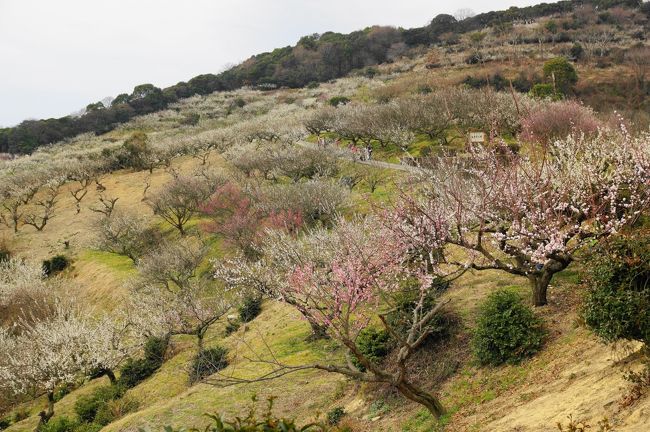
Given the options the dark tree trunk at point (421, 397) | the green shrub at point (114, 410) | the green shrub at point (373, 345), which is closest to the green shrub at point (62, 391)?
the green shrub at point (114, 410)

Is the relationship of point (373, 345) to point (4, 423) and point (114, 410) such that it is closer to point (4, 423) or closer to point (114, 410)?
point (114, 410)

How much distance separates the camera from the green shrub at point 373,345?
14406 millimetres

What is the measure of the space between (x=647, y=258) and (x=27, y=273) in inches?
1559

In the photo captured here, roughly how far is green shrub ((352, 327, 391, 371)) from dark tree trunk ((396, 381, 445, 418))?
4371 mm

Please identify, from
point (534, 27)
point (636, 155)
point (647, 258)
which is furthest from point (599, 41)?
point (647, 258)

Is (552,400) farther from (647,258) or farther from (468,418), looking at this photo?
(647,258)

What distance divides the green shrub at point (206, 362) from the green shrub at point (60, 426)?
16.2 feet

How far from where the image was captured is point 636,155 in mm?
11672

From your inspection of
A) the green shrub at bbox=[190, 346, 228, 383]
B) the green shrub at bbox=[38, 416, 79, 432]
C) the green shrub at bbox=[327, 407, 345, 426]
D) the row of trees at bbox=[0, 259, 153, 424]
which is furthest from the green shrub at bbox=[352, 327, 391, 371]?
the row of trees at bbox=[0, 259, 153, 424]

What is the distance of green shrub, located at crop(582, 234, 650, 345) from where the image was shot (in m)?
7.48

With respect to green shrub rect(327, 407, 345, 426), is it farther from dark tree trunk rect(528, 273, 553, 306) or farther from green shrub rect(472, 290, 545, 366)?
dark tree trunk rect(528, 273, 553, 306)

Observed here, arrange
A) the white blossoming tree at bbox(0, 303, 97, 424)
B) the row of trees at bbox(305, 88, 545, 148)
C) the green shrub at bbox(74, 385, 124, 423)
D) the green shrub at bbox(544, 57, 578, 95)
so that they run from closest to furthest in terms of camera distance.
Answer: the green shrub at bbox(74, 385, 124, 423) → the white blossoming tree at bbox(0, 303, 97, 424) → the row of trees at bbox(305, 88, 545, 148) → the green shrub at bbox(544, 57, 578, 95)

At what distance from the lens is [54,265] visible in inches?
1548

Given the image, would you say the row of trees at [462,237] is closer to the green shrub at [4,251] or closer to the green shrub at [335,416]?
the green shrub at [335,416]
